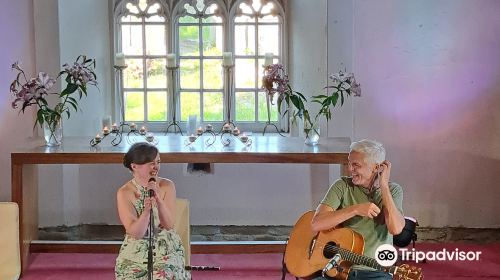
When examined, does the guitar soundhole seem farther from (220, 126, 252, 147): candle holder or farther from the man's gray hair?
(220, 126, 252, 147): candle holder

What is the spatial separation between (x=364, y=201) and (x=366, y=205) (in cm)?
18

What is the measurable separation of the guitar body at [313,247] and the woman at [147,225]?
0.53 meters

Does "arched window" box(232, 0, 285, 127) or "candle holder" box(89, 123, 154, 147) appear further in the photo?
"arched window" box(232, 0, 285, 127)

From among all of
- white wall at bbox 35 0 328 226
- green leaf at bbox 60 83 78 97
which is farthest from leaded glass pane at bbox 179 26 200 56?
green leaf at bbox 60 83 78 97

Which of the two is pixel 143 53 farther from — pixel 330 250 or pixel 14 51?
pixel 330 250

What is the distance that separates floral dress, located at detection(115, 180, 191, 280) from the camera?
12.4 ft

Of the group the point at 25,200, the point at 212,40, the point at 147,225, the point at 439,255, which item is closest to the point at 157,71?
the point at 212,40

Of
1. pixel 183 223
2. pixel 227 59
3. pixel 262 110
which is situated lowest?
pixel 183 223

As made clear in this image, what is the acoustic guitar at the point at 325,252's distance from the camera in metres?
3.53

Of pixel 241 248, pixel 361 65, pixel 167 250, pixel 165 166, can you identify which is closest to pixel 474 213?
pixel 361 65

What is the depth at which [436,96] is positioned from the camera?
19.2 feet

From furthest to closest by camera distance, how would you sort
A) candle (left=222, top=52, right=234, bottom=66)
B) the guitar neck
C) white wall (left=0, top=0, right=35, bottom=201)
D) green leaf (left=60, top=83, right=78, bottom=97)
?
candle (left=222, top=52, right=234, bottom=66) < white wall (left=0, top=0, right=35, bottom=201) < green leaf (left=60, top=83, right=78, bottom=97) < the guitar neck

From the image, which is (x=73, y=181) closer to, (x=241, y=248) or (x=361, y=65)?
(x=241, y=248)

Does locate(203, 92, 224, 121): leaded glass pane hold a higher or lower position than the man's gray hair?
higher
